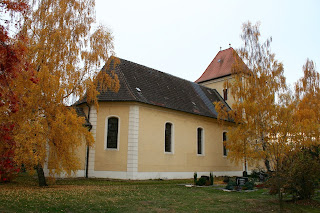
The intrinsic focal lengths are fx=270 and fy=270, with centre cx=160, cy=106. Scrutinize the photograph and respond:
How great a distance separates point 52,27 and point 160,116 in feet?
33.1

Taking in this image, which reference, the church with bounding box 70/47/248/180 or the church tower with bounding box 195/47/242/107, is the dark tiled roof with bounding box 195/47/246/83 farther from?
the church with bounding box 70/47/248/180

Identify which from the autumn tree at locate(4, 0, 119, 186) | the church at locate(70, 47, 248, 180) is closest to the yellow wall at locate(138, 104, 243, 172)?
the church at locate(70, 47, 248, 180)

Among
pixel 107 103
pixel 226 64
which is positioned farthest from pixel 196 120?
pixel 226 64

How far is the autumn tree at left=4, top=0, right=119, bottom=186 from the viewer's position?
11477mm

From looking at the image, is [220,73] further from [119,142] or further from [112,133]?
[119,142]

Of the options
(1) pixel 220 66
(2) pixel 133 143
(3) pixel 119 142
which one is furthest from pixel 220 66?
(3) pixel 119 142

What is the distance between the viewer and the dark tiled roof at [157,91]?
63.7 feet

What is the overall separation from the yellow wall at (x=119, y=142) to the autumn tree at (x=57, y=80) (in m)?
4.15

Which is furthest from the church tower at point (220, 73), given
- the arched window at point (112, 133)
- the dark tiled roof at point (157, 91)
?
the arched window at point (112, 133)

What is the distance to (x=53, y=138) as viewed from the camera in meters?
12.1

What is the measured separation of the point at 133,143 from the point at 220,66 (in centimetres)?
1785

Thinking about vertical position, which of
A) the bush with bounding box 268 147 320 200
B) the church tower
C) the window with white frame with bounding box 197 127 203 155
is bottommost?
the bush with bounding box 268 147 320 200

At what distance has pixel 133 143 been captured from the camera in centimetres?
1838

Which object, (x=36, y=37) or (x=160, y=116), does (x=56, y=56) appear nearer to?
(x=36, y=37)
